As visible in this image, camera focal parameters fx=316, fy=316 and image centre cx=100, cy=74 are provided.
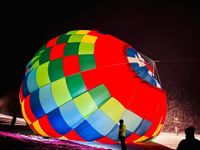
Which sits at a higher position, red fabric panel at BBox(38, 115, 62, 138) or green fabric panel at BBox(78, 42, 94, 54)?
green fabric panel at BBox(78, 42, 94, 54)

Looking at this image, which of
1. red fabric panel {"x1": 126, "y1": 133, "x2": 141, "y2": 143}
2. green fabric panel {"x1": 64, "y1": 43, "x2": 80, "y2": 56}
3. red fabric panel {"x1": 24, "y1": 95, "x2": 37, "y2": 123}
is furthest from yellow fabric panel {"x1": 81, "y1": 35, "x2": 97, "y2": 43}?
red fabric panel {"x1": 126, "y1": 133, "x2": 141, "y2": 143}

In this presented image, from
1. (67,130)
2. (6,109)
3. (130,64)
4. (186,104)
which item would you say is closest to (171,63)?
(186,104)

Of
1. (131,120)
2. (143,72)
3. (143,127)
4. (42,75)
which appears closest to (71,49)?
(42,75)

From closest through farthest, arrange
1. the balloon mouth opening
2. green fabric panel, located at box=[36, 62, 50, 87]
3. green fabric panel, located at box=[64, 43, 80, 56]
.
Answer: the balloon mouth opening
green fabric panel, located at box=[36, 62, 50, 87]
green fabric panel, located at box=[64, 43, 80, 56]

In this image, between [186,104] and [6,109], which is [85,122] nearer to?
[186,104]

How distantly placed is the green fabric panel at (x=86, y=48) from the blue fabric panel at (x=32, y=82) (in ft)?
4.79

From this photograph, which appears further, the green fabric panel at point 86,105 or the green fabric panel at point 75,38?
the green fabric panel at point 75,38

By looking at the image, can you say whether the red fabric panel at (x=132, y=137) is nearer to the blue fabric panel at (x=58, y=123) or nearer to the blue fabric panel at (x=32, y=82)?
the blue fabric panel at (x=58, y=123)

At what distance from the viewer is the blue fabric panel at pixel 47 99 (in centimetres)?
784

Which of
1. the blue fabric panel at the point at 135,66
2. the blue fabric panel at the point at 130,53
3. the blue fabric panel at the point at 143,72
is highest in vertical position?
the blue fabric panel at the point at 130,53

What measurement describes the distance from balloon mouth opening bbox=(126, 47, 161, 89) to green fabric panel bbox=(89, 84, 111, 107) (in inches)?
37.3

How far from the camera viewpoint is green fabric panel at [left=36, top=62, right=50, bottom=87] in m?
8.16

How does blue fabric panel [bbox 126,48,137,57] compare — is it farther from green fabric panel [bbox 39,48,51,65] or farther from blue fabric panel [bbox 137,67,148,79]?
green fabric panel [bbox 39,48,51,65]

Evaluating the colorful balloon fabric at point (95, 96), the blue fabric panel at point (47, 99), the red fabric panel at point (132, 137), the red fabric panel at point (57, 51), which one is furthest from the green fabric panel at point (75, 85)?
the red fabric panel at point (132, 137)
